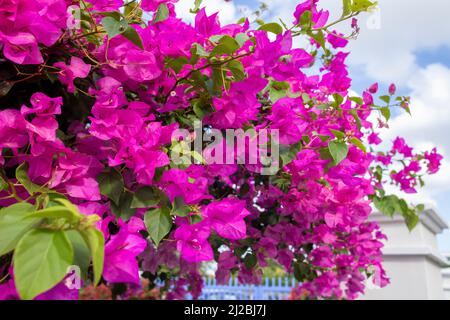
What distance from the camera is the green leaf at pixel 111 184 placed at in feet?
2.35

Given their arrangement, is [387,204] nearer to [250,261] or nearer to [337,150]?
[250,261]

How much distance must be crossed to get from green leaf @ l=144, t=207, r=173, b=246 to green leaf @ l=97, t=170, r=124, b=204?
62 millimetres

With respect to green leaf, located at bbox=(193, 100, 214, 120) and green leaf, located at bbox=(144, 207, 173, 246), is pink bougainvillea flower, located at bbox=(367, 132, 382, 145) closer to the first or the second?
Answer: green leaf, located at bbox=(193, 100, 214, 120)

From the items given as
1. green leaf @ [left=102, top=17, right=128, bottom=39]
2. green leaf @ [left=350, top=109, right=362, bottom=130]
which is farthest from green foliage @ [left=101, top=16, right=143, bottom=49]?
green leaf @ [left=350, top=109, right=362, bottom=130]

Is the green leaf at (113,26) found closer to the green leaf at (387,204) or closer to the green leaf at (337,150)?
the green leaf at (337,150)

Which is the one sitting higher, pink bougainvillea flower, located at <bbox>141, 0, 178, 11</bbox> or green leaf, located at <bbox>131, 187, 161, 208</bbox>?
pink bougainvillea flower, located at <bbox>141, 0, 178, 11</bbox>

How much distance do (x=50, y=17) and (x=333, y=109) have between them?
750mm

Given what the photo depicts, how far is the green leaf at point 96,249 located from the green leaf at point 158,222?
0.31 metres

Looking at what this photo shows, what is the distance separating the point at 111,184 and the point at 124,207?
5 centimetres

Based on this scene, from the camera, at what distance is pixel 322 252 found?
1.78m

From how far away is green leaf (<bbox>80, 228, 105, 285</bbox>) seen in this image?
1.17 feet
